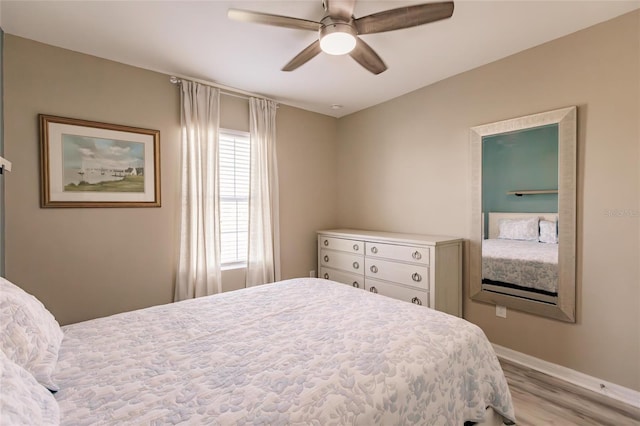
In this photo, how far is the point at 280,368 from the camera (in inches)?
46.1

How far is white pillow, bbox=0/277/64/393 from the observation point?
100 cm

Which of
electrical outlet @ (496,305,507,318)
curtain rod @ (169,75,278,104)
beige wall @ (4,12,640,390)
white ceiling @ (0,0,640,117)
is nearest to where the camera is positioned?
white ceiling @ (0,0,640,117)

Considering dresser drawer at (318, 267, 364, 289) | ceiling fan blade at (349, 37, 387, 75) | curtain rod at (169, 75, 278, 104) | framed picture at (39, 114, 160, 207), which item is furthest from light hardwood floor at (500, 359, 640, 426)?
curtain rod at (169, 75, 278, 104)

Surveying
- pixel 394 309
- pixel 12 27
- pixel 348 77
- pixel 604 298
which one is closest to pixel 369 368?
pixel 394 309

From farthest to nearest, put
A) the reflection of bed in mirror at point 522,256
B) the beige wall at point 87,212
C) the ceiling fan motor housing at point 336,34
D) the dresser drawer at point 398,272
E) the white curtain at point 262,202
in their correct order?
the white curtain at point 262,202
the dresser drawer at point 398,272
the reflection of bed in mirror at point 522,256
the beige wall at point 87,212
the ceiling fan motor housing at point 336,34

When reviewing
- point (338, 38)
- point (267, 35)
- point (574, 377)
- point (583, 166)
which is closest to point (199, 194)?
point (267, 35)

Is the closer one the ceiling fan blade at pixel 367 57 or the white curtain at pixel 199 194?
the ceiling fan blade at pixel 367 57

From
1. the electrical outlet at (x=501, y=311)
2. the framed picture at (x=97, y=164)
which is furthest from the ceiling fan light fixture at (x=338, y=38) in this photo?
the electrical outlet at (x=501, y=311)

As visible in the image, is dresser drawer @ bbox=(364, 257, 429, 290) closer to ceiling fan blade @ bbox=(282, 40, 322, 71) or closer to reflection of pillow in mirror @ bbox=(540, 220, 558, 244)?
reflection of pillow in mirror @ bbox=(540, 220, 558, 244)

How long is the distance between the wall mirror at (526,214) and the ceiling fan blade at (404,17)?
4.54 feet

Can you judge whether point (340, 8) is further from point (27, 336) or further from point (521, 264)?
point (521, 264)

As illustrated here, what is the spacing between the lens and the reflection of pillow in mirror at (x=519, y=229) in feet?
7.97

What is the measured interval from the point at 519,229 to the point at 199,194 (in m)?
3.02

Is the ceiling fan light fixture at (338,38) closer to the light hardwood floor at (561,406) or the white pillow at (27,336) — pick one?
the white pillow at (27,336)
